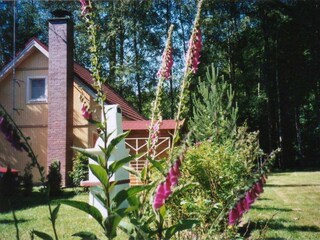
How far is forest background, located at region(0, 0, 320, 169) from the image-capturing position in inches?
1109

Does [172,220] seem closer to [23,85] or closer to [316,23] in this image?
[23,85]

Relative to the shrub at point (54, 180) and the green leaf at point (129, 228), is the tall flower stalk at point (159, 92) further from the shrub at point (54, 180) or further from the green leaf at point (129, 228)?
the shrub at point (54, 180)

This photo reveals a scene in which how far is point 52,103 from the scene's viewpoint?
16375 millimetres

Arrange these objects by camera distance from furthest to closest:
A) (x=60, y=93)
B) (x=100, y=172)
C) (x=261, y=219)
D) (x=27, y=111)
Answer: (x=27, y=111) < (x=60, y=93) < (x=261, y=219) < (x=100, y=172)

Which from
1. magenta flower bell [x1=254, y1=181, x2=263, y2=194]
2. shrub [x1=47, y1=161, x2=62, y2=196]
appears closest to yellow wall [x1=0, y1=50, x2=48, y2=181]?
shrub [x1=47, y1=161, x2=62, y2=196]

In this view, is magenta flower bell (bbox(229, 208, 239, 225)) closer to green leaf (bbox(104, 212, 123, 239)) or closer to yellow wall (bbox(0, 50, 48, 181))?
green leaf (bbox(104, 212, 123, 239))

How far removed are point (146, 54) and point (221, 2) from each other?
6.98 m

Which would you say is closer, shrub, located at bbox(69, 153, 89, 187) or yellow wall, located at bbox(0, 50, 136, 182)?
shrub, located at bbox(69, 153, 89, 187)

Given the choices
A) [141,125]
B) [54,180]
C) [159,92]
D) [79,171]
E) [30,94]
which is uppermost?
[30,94]

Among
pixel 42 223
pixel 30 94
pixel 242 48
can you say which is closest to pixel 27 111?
pixel 30 94

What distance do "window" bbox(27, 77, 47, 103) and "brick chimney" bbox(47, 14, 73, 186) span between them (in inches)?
75.9

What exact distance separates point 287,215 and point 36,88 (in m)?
13.9

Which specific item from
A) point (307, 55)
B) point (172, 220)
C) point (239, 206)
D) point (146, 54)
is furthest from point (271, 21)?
point (239, 206)

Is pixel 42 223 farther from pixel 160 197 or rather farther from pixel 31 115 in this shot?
pixel 31 115
